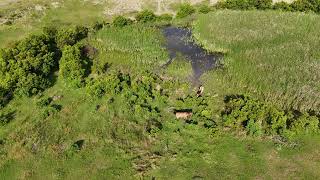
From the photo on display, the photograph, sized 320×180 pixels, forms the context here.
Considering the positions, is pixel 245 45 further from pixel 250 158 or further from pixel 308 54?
pixel 250 158

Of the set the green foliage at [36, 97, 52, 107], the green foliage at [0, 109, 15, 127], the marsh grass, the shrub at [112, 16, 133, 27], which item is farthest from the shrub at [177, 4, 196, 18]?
the green foliage at [0, 109, 15, 127]

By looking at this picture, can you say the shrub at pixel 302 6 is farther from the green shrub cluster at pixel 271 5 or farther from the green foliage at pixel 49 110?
the green foliage at pixel 49 110

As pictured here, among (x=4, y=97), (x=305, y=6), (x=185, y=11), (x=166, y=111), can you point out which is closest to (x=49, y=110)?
(x=4, y=97)

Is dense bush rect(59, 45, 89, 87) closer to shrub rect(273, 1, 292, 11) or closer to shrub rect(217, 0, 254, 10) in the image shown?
shrub rect(217, 0, 254, 10)

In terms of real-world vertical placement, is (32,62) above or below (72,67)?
above

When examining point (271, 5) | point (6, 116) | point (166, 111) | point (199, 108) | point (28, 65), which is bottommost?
point (6, 116)

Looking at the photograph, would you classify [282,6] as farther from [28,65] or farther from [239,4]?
[28,65]

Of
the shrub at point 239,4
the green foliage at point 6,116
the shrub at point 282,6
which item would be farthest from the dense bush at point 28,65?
the shrub at point 282,6
